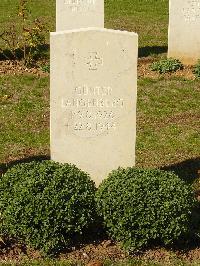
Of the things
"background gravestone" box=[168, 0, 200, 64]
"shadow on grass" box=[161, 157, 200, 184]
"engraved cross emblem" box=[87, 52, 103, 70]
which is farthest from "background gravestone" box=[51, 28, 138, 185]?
"background gravestone" box=[168, 0, 200, 64]

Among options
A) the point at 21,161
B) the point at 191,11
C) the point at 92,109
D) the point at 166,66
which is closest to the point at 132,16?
the point at 191,11

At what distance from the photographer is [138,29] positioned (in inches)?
719

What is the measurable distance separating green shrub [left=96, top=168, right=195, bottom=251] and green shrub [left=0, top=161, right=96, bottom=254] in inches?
8.3

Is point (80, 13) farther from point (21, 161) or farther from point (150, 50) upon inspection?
point (21, 161)

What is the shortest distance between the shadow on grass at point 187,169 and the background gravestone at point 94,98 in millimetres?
1054

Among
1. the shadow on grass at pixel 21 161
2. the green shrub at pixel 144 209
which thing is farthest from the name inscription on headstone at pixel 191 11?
the green shrub at pixel 144 209

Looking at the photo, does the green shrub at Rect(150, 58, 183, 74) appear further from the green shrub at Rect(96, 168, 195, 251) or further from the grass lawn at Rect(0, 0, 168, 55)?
the green shrub at Rect(96, 168, 195, 251)

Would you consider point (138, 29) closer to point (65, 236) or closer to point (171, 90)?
point (171, 90)

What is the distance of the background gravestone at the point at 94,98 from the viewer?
6.73 meters

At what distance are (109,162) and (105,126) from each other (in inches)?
17.5

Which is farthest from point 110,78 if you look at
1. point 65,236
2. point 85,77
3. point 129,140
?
point 65,236

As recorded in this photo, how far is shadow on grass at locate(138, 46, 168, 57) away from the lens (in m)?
15.0

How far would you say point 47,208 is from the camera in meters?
5.99

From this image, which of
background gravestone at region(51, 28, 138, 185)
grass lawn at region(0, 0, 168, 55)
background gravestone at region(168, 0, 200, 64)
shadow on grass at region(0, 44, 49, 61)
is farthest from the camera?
grass lawn at region(0, 0, 168, 55)
